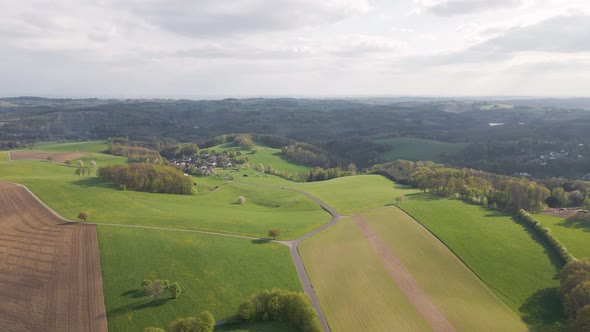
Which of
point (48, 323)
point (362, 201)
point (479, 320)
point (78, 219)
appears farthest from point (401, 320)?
point (78, 219)

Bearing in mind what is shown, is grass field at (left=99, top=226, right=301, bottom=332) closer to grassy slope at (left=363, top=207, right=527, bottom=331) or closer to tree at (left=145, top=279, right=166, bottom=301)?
tree at (left=145, top=279, right=166, bottom=301)

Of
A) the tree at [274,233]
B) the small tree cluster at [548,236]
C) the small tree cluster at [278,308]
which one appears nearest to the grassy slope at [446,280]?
the small tree cluster at [548,236]

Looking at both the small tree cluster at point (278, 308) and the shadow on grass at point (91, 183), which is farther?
the shadow on grass at point (91, 183)

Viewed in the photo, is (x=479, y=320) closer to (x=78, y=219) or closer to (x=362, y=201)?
(x=362, y=201)

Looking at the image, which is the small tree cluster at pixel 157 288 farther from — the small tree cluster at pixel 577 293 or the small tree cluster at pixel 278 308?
the small tree cluster at pixel 577 293

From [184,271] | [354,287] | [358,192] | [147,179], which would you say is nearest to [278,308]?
[354,287]

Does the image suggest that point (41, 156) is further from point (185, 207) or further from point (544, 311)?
point (544, 311)
